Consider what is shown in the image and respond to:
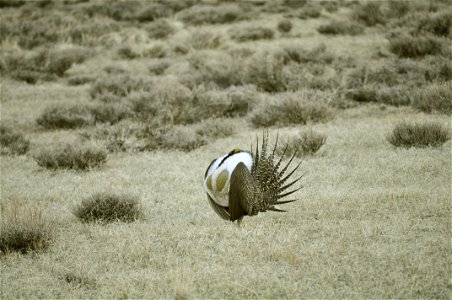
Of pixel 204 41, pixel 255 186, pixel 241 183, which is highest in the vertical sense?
pixel 241 183

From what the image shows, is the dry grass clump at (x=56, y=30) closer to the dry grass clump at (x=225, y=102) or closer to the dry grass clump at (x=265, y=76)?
the dry grass clump at (x=265, y=76)

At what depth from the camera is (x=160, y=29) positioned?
59.6 ft

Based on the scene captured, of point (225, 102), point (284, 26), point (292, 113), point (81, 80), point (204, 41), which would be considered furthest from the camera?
point (284, 26)

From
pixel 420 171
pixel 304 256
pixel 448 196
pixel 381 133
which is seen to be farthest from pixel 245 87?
pixel 304 256

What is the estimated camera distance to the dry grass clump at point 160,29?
58.3 ft

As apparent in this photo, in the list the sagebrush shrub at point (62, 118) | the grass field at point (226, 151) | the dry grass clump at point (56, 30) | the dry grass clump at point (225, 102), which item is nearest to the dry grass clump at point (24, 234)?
the grass field at point (226, 151)

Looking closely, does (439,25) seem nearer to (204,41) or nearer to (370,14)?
(370,14)

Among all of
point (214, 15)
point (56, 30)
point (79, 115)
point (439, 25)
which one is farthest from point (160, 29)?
point (79, 115)

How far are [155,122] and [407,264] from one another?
19.5ft

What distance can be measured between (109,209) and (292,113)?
4.49 m

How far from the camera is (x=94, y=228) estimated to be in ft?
15.9

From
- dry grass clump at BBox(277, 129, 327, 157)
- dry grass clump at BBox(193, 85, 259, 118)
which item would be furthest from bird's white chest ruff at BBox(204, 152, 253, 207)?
dry grass clump at BBox(193, 85, 259, 118)

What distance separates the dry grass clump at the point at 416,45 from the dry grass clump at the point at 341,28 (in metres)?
3.23

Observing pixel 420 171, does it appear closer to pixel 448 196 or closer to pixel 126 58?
pixel 448 196
